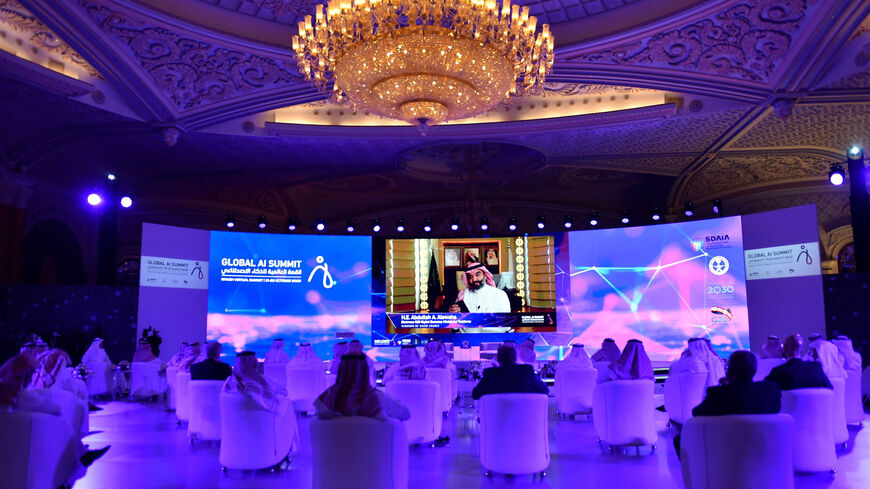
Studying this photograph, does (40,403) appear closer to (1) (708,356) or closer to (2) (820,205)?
(1) (708,356)

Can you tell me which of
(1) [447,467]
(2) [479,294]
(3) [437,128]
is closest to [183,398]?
(1) [447,467]

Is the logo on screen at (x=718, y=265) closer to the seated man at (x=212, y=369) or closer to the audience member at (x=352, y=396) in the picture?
the seated man at (x=212, y=369)

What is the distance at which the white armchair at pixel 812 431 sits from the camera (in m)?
4.62

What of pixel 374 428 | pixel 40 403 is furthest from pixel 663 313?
pixel 40 403

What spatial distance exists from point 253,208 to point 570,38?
10488 millimetres

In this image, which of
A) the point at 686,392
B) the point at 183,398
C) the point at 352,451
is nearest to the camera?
the point at 352,451

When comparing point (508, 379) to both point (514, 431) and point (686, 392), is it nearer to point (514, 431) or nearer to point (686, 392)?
point (514, 431)

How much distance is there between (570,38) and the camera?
320 inches

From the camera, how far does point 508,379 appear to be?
15.4ft

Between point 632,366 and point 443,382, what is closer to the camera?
point 632,366

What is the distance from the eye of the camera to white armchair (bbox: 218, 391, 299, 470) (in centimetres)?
492

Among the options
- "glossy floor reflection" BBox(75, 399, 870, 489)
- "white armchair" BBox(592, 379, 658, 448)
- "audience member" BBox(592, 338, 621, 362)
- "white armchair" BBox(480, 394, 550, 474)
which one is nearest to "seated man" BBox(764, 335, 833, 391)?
"glossy floor reflection" BBox(75, 399, 870, 489)

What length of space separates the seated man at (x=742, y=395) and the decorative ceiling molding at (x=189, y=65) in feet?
23.3

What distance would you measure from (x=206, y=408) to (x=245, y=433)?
1249 mm
